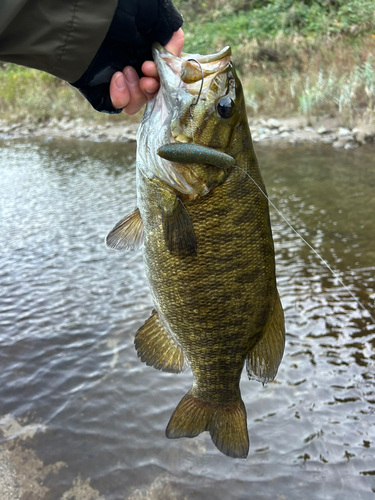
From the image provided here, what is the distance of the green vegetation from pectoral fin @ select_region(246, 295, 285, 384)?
10636 mm

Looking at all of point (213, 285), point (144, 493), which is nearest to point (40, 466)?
point (144, 493)

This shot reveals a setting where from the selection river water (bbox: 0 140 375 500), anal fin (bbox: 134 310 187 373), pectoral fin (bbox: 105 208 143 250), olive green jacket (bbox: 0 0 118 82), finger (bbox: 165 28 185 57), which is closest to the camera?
olive green jacket (bbox: 0 0 118 82)

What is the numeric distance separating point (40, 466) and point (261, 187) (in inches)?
116

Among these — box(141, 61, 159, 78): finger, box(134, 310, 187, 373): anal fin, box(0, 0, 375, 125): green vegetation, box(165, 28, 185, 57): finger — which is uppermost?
box(165, 28, 185, 57): finger

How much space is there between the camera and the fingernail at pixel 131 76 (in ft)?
6.40

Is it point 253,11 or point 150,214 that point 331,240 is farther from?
point 253,11

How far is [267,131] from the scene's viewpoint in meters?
13.1

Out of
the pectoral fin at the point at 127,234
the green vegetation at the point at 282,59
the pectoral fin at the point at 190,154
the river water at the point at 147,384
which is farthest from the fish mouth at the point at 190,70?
the green vegetation at the point at 282,59

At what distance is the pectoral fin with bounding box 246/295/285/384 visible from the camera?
2.01 meters

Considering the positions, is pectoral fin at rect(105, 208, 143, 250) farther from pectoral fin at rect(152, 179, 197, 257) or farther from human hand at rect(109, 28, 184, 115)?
human hand at rect(109, 28, 184, 115)

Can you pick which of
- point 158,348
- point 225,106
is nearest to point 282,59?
point 225,106

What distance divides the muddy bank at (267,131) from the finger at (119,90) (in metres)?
10.1

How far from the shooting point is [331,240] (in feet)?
21.3

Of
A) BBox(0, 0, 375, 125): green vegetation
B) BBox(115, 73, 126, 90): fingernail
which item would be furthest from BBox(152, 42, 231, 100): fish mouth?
BBox(0, 0, 375, 125): green vegetation
